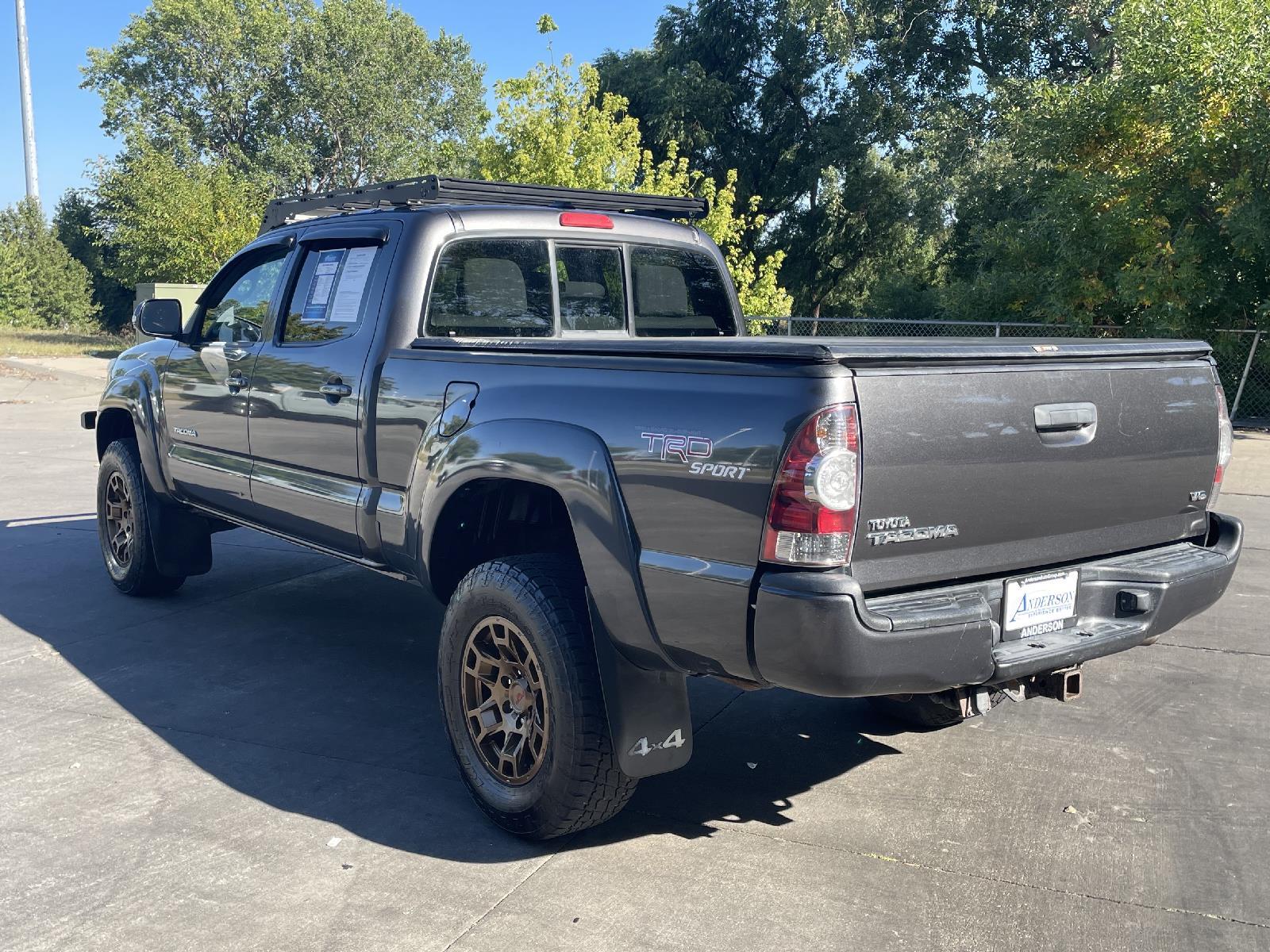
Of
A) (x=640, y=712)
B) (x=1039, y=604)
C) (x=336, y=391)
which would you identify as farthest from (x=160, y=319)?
(x=1039, y=604)

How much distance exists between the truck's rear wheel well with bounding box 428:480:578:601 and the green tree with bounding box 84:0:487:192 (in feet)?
140

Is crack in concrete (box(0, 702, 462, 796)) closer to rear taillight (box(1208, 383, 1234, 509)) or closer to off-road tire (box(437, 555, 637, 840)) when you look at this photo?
off-road tire (box(437, 555, 637, 840))

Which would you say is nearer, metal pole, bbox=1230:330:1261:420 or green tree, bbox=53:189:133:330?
metal pole, bbox=1230:330:1261:420

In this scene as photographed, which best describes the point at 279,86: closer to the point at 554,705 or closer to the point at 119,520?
the point at 119,520

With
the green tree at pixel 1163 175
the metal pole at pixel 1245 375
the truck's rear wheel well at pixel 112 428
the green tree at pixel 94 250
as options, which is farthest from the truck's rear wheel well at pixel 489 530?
the green tree at pixel 94 250

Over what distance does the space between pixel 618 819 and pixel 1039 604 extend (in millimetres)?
1558

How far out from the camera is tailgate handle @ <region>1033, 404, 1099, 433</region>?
3.16 meters

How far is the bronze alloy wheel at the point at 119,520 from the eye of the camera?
Answer: 6.33 meters

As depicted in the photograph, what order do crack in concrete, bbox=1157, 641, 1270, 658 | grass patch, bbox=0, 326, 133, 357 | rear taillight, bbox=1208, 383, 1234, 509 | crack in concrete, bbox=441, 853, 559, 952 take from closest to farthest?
crack in concrete, bbox=441, 853, 559, 952 < rear taillight, bbox=1208, 383, 1234, 509 < crack in concrete, bbox=1157, 641, 1270, 658 < grass patch, bbox=0, 326, 133, 357

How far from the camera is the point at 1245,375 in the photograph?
14.4 meters

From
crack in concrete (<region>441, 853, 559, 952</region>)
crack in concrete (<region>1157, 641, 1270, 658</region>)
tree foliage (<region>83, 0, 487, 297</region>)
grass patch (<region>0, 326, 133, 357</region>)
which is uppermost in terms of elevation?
tree foliage (<region>83, 0, 487, 297</region>)

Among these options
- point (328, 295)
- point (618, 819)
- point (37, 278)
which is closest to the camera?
point (618, 819)

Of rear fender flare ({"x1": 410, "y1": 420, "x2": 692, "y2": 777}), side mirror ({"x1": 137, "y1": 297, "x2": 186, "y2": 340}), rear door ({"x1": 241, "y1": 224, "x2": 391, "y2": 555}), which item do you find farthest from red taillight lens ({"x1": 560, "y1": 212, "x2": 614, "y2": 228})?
side mirror ({"x1": 137, "y1": 297, "x2": 186, "y2": 340})

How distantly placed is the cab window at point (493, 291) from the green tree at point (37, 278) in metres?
41.2
